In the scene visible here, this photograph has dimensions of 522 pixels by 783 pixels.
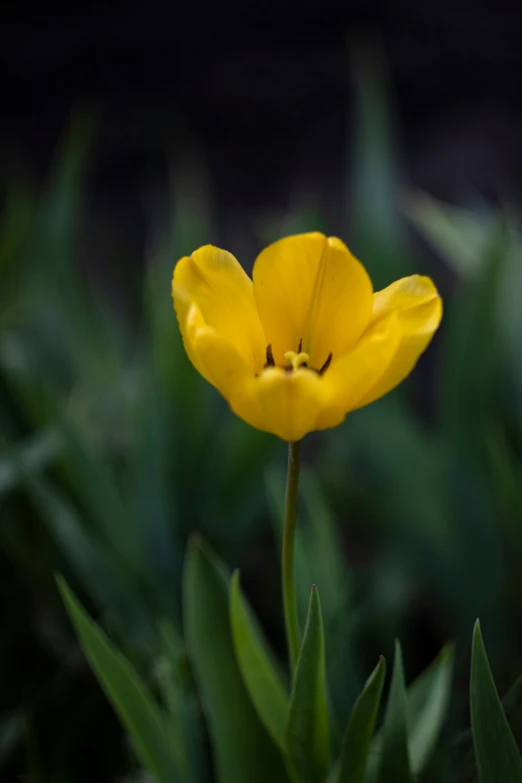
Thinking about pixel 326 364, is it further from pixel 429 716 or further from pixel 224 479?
pixel 224 479

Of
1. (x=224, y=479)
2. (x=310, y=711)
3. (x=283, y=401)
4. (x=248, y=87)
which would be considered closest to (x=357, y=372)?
(x=283, y=401)

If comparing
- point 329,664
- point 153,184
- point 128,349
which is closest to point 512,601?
point 329,664

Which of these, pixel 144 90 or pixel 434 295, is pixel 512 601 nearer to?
Answer: pixel 434 295

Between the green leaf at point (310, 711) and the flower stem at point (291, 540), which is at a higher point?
the flower stem at point (291, 540)

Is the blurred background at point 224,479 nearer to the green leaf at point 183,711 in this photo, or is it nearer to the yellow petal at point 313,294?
the green leaf at point 183,711

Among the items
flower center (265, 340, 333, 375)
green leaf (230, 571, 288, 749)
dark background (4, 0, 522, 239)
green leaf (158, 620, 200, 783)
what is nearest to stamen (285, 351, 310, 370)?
flower center (265, 340, 333, 375)

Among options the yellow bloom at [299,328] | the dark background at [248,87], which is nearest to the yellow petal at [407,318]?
the yellow bloom at [299,328]
